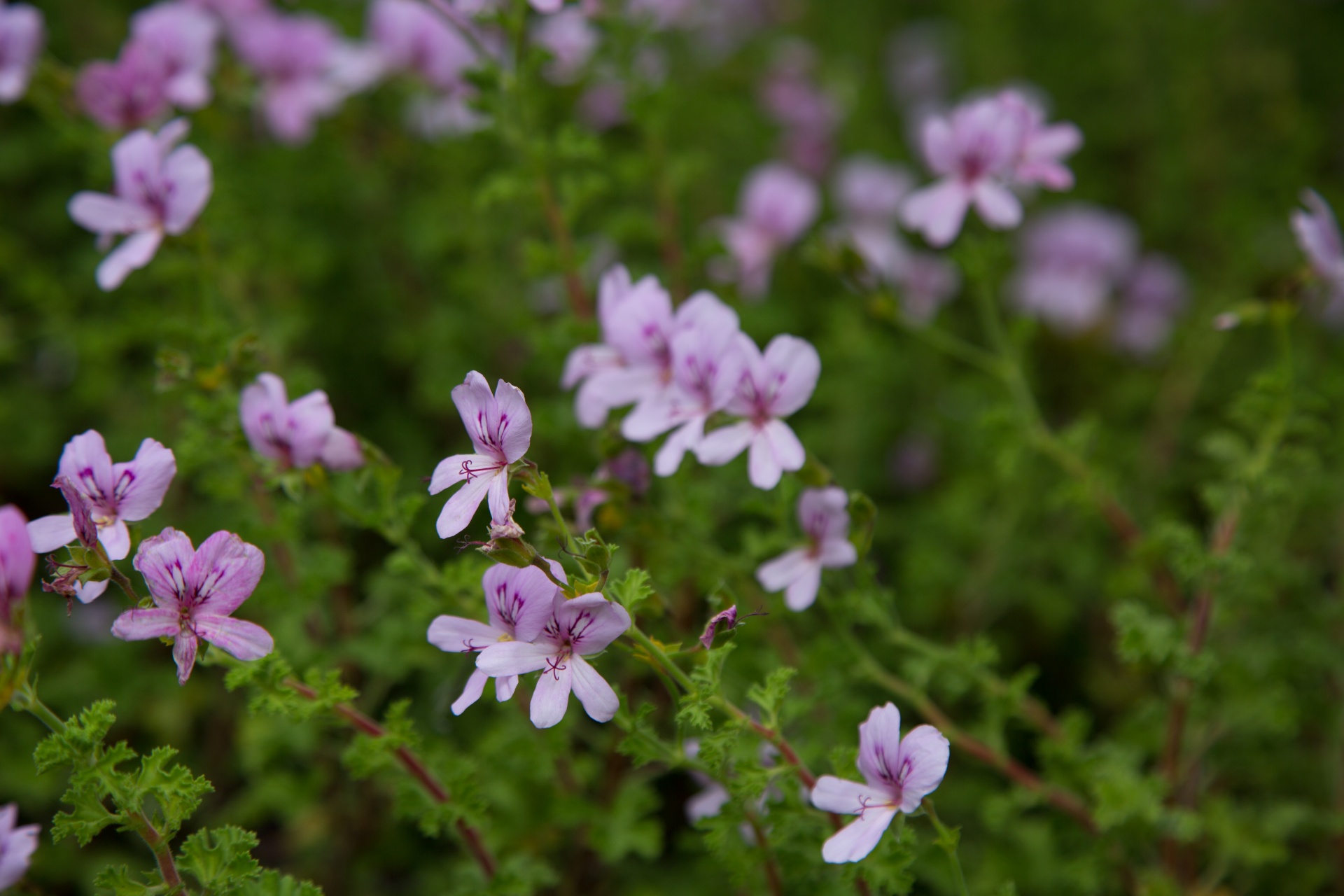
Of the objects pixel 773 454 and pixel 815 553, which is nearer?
pixel 773 454

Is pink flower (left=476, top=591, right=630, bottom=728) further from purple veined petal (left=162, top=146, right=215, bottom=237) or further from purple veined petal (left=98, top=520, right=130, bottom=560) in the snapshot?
purple veined petal (left=162, top=146, right=215, bottom=237)

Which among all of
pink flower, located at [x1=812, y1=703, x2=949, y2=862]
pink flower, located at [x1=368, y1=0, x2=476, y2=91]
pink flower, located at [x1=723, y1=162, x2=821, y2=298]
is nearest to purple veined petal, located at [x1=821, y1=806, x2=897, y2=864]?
pink flower, located at [x1=812, y1=703, x2=949, y2=862]

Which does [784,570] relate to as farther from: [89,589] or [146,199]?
[146,199]

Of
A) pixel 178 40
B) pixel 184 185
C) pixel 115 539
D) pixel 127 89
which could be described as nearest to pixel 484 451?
pixel 115 539

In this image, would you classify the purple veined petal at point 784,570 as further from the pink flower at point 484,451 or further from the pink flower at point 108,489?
the pink flower at point 108,489

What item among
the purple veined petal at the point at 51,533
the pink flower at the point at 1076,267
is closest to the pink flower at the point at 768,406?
the purple veined petal at the point at 51,533

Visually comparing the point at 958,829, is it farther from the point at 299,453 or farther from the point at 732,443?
the point at 299,453

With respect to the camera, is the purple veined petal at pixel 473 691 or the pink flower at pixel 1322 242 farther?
the pink flower at pixel 1322 242
